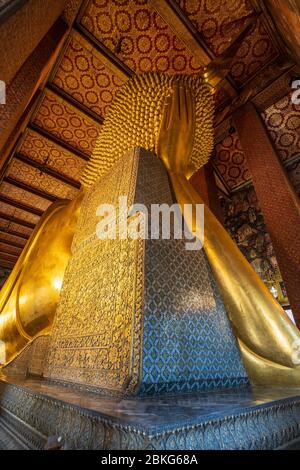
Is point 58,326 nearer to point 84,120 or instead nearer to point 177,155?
point 177,155

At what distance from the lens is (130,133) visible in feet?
6.01

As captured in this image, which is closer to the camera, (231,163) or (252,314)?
(252,314)

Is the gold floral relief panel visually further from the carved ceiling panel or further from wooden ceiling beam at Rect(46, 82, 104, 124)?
the carved ceiling panel

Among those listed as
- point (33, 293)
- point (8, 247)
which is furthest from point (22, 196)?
point (33, 293)

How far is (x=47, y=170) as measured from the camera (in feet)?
15.3

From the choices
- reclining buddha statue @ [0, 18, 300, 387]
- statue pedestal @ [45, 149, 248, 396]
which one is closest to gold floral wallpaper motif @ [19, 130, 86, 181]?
reclining buddha statue @ [0, 18, 300, 387]

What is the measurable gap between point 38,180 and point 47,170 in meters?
0.40

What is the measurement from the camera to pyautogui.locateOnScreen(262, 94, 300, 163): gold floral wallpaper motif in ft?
12.3

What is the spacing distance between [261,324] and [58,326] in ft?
A: 3.17

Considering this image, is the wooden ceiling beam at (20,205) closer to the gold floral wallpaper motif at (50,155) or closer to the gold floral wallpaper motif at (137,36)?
the gold floral wallpaper motif at (50,155)

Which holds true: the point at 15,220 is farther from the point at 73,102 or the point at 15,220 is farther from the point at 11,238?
the point at 73,102

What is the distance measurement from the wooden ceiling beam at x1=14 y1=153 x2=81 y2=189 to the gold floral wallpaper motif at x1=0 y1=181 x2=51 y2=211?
2.30 feet

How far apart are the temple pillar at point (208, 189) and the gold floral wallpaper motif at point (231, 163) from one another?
0.61 meters
